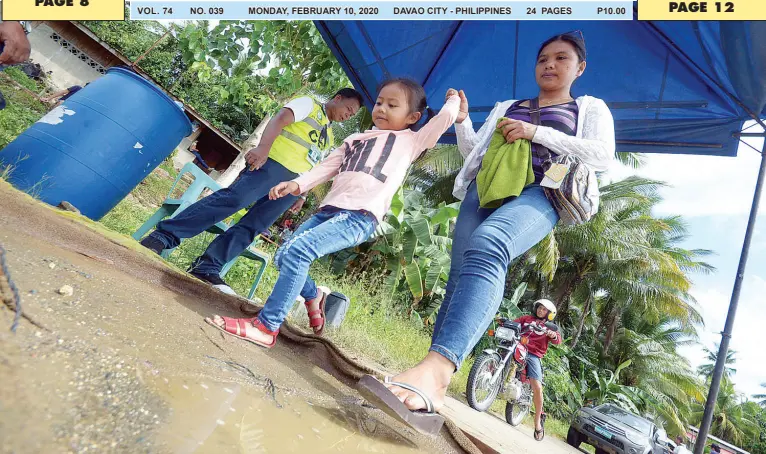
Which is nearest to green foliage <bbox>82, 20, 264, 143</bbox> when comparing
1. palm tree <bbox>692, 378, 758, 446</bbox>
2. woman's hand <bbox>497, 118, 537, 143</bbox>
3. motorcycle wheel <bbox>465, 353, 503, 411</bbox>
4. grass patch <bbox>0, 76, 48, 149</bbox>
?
grass patch <bbox>0, 76, 48, 149</bbox>

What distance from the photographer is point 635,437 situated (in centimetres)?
792

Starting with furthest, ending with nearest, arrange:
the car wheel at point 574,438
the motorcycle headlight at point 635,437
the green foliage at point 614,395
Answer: the green foliage at point 614,395 → the car wheel at point 574,438 → the motorcycle headlight at point 635,437

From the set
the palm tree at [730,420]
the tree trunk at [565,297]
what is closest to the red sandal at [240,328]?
the tree trunk at [565,297]

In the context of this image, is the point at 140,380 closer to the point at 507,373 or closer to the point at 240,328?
the point at 240,328

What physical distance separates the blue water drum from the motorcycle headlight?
8.77m

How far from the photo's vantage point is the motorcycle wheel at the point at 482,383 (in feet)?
14.7

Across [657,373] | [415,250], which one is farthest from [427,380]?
[657,373]

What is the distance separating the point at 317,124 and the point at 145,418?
7.72ft

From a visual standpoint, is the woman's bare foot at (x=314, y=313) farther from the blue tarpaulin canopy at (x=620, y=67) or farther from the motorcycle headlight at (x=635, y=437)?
the motorcycle headlight at (x=635, y=437)

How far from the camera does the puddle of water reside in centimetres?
74

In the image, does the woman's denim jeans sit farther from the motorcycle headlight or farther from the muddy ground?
the motorcycle headlight

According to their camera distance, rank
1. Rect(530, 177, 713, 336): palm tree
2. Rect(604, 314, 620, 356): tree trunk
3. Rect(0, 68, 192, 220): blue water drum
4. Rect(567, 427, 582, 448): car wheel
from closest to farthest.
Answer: Rect(0, 68, 192, 220): blue water drum, Rect(567, 427, 582, 448): car wheel, Rect(530, 177, 713, 336): palm tree, Rect(604, 314, 620, 356): tree trunk

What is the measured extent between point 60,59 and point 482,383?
14.5m

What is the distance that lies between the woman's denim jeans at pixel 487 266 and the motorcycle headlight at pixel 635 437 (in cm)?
825
